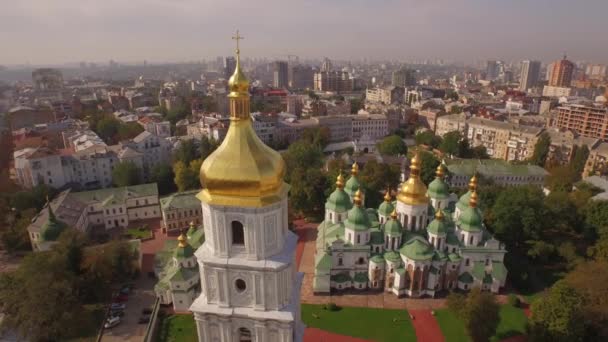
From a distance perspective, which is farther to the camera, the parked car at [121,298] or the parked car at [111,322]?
the parked car at [121,298]

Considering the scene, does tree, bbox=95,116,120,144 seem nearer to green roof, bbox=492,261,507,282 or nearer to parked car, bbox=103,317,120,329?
parked car, bbox=103,317,120,329

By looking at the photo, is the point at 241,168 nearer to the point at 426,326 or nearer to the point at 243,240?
the point at 243,240

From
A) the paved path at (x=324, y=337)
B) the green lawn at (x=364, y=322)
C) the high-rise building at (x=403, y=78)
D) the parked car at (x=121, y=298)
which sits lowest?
the paved path at (x=324, y=337)

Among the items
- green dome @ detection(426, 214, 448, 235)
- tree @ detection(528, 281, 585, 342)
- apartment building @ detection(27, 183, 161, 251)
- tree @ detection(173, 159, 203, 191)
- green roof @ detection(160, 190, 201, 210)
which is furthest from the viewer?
tree @ detection(173, 159, 203, 191)

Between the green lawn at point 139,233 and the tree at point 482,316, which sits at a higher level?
the tree at point 482,316

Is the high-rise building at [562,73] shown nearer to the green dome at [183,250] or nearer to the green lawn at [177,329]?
the green dome at [183,250]

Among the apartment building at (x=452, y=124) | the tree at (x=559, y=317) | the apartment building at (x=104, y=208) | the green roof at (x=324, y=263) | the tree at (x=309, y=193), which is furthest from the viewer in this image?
the apartment building at (x=452, y=124)

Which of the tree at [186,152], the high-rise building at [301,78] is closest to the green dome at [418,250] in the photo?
the tree at [186,152]

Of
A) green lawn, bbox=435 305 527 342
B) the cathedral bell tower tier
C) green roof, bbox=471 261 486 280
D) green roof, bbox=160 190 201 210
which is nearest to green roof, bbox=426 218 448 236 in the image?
green roof, bbox=471 261 486 280
